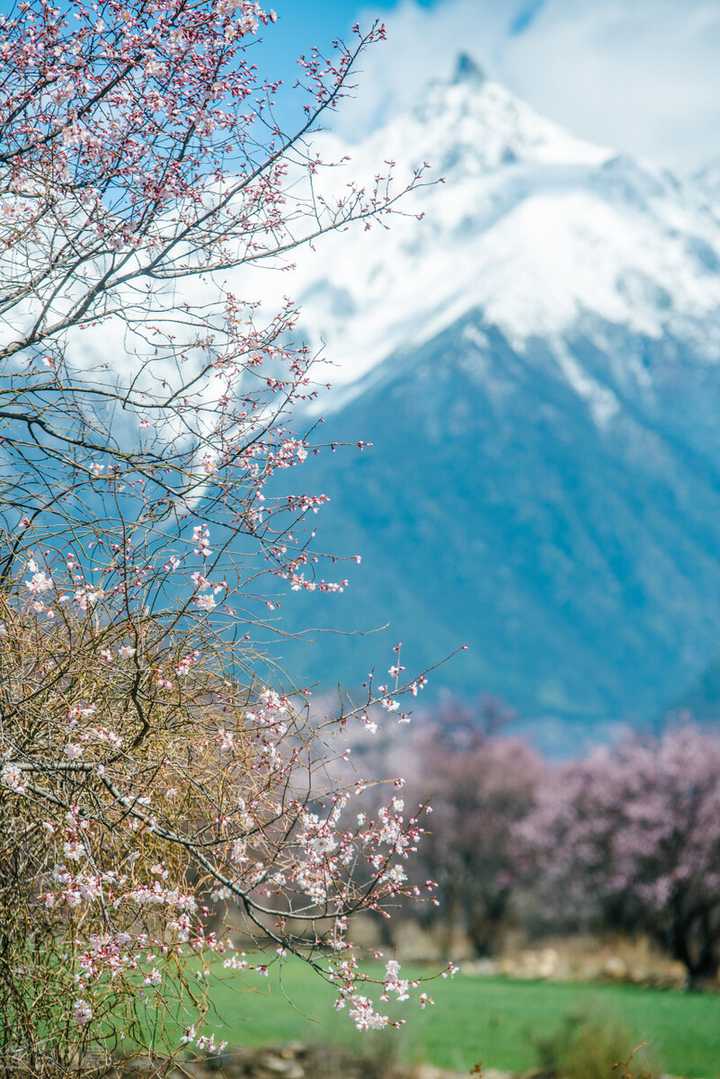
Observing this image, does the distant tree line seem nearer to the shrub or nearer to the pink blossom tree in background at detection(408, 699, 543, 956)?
the pink blossom tree in background at detection(408, 699, 543, 956)

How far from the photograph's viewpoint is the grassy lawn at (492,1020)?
36.7 ft

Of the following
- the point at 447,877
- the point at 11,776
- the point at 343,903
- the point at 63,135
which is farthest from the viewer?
the point at 447,877

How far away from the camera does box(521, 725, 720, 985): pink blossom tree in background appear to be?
22.1m

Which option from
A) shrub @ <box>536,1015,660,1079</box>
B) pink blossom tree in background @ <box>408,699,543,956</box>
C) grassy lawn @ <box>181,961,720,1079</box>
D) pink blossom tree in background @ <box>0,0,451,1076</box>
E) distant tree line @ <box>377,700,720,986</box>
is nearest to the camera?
pink blossom tree in background @ <box>0,0,451,1076</box>

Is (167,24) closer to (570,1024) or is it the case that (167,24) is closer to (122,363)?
(122,363)

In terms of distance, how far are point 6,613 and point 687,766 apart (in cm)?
2178

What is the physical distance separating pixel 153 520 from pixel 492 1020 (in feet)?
36.4

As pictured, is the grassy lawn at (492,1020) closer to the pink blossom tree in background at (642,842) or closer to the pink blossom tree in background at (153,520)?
the pink blossom tree in background at (642,842)

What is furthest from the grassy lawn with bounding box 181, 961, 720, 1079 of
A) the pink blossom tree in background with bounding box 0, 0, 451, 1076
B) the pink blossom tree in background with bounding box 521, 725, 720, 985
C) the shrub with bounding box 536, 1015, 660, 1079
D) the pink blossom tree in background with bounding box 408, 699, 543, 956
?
the pink blossom tree in background with bounding box 408, 699, 543, 956

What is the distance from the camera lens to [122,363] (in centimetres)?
613

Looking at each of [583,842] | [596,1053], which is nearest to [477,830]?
[583,842]

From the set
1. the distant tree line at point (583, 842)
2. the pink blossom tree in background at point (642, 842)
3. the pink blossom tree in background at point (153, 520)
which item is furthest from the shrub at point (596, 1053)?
the pink blossom tree in background at point (642, 842)

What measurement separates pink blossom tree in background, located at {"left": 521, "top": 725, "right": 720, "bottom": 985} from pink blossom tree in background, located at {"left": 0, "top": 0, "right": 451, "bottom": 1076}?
707 inches

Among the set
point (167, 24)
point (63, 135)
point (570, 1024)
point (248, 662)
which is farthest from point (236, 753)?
point (570, 1024)
